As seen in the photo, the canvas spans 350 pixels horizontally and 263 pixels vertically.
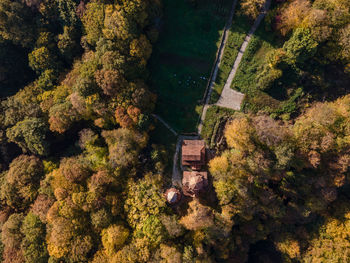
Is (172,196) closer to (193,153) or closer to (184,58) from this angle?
(193,153)

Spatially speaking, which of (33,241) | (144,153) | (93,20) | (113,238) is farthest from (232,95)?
(33,241)

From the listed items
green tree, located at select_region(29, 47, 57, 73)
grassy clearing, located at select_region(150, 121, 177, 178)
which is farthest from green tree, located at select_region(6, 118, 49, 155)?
grassy clearing, located at select_region(150, 121, 177, 178)

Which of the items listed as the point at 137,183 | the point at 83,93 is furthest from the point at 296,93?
the point at 83,93

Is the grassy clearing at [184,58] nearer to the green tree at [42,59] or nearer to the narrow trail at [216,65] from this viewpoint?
the narrow trail at [216,65]

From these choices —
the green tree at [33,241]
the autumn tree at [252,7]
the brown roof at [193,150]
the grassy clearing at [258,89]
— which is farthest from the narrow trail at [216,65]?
the green tree at [33,241]

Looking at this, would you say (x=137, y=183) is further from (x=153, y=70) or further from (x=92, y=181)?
(x=153, y=70)

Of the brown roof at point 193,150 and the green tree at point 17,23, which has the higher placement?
the green tree at point 17,23

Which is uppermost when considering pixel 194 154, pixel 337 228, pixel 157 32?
pixel 157 32
